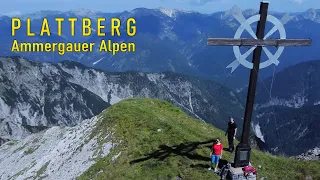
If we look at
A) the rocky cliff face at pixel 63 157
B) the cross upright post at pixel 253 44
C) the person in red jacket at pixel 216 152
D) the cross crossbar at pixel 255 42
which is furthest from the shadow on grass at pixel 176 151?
the cross crossbar at pixel 255 42

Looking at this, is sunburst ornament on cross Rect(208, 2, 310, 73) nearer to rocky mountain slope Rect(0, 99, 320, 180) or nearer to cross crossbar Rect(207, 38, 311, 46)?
cross crossbar Rect(207, 38, 311, 46)

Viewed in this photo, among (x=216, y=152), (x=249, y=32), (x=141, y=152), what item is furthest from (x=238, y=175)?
(x=249, y=32)

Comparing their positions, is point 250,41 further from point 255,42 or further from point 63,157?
point 63,157

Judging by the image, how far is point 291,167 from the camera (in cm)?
→ 2878

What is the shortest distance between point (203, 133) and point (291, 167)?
804 centimetres

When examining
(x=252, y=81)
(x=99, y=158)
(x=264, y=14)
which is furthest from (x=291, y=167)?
(x=99, y=158)

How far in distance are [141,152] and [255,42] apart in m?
13.5

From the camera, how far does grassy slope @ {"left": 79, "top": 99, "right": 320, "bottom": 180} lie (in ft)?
90.8

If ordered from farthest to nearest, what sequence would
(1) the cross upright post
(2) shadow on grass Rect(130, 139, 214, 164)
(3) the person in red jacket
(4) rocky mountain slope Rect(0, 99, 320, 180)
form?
1. (2) shadow on grass Rect(130, 139, 214, 164)
2. (4) rocky mountain slope Rect(0, 99, 320, 180)
3. (3) the person in red jacket
4. (1) the cross upright post

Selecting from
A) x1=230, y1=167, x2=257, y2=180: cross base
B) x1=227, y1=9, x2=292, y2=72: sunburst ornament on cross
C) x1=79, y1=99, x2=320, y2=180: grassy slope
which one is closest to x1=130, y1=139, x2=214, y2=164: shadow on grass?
x1=79, y1=99, x2=320, y2=180: grassy slope

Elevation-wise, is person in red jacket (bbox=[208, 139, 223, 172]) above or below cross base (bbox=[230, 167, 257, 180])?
above

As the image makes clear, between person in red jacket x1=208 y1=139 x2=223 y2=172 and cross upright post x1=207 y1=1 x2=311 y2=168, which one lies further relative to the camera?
person in red jacket x1=208 y1=139 x2=223 y2=172

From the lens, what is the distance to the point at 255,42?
23.4m

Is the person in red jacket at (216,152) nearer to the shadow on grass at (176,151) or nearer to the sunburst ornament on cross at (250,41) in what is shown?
the shadow on grass at (176,151)
